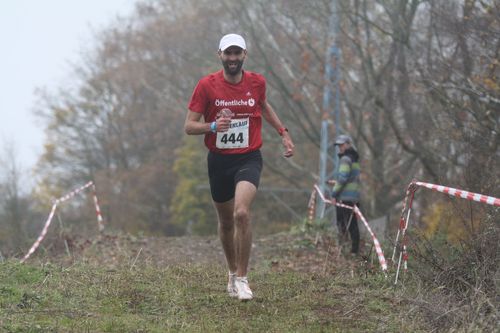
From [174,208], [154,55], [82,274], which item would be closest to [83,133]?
[174,208]

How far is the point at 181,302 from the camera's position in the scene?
293 inches

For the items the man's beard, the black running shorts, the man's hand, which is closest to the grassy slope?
the black running shorts

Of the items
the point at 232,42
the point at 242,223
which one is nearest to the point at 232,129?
the point at 232,42

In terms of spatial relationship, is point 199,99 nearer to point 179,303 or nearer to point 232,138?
point 232,138

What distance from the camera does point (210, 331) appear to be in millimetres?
6305

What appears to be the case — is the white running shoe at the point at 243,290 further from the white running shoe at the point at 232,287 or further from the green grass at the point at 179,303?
the white running shoe at the point at 232,287

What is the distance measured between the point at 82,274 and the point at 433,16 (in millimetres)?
12209

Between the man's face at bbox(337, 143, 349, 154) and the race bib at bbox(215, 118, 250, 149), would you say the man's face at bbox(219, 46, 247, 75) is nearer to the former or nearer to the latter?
the race bib at bbox(215, 118, 250, 149)

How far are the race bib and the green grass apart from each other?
4.24 feet

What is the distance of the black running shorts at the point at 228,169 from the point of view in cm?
802

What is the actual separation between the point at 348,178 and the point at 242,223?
232 inches

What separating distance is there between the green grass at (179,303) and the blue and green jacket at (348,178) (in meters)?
4.15

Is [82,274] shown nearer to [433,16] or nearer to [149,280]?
[149,280]

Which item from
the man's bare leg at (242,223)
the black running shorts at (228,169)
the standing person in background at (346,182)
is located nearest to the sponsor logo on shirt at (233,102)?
the black running shorts at (228,169)
